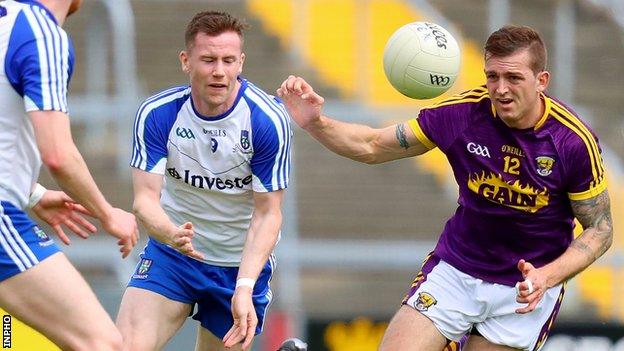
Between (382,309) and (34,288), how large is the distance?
5.59 m

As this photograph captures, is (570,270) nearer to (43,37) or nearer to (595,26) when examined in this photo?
(43,37)

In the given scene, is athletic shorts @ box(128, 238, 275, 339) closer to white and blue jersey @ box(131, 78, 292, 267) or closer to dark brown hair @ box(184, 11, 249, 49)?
white and blue jersey @ box(131, 78, 292, 267)

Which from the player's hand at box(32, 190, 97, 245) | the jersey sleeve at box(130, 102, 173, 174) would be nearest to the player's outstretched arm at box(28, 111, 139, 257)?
the player's hand at box(32, 190, 97, 245)

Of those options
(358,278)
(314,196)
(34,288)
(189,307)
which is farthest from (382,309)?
(34,288)

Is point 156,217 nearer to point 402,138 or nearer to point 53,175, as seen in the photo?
point 53,175

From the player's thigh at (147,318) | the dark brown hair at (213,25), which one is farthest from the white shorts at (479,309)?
the dark brown hair at (213,25)

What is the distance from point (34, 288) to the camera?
14.9 feet

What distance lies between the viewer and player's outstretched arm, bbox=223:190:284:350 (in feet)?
17.9

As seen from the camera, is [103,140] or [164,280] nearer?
[164,280]

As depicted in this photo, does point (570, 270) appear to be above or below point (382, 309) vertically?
above

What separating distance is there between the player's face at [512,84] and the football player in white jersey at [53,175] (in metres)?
1.84

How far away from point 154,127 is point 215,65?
16.9 inches

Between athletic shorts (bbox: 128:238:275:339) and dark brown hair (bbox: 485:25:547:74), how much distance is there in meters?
1.60

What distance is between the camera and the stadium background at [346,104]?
9.74 m
